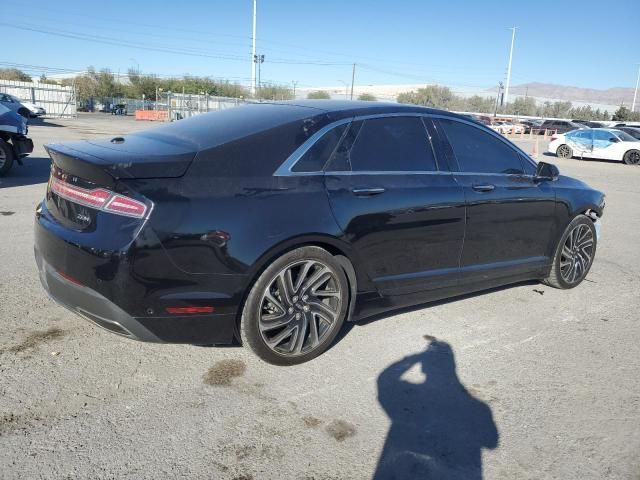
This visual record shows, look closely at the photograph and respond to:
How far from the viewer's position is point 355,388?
10.8 ft

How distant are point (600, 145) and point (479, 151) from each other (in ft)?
73.2

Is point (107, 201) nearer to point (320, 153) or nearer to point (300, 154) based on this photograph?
point (300, 154)

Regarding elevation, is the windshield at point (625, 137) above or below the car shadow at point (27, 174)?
above

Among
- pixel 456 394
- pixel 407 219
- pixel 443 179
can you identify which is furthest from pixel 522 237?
pixel 456 394

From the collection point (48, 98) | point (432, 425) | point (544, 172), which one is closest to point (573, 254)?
point (544, 172)

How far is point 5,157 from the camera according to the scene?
9766mm

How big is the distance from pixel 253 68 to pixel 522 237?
6195cm

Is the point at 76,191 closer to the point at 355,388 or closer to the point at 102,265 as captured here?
the point at 102,265

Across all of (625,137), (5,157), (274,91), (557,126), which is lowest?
(5,157)

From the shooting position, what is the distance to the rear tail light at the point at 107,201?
2.86 m

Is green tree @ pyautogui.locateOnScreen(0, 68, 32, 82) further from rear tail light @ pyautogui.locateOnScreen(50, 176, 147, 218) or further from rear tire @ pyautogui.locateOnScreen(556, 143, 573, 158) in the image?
rear tail light @ pyautogui.locateOnScreen(50, 176, 147, 218)

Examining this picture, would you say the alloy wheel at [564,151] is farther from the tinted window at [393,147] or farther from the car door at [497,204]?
the tinted window at [393,147]

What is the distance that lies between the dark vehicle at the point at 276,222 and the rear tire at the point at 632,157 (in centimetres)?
2214

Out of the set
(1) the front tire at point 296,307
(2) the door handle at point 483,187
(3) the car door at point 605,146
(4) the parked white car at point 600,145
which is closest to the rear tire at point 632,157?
(4) the parked white car at point 600,145
